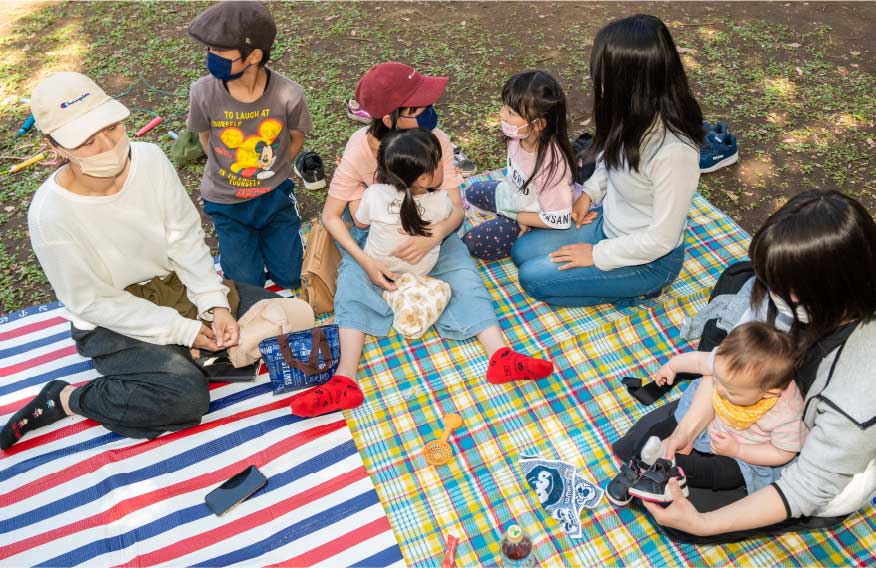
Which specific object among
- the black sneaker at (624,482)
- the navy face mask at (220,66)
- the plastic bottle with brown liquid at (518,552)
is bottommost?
the plastic bottle with brown liquid at (518,552)

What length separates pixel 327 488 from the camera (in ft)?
10.2

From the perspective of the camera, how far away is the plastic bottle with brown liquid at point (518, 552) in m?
2.73

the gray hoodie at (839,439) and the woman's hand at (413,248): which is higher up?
the gray hoodie at (839,439)

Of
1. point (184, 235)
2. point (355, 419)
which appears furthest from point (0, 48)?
point (355, 419)

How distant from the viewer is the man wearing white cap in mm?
2992

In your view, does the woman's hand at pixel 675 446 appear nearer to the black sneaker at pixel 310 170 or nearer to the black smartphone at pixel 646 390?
the black smartphone at pixel 646 390

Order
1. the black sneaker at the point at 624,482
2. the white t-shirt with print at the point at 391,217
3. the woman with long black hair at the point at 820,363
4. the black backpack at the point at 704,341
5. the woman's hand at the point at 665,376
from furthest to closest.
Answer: the white t-shirt with print at the point at 391,217 < the black backpack at the point at 704,341 < the woman's hand at the point at 665,376 < the black sneaker at the point at 624,482 < the woman with long black hair at the point at 820,363

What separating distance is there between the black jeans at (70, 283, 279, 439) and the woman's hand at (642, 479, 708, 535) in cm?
223

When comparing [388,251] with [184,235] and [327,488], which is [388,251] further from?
[327,488]

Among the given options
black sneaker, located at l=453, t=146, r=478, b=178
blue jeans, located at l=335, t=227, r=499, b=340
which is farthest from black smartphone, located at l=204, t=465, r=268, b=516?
black sneaker, located at l=453, t=146, r=478, b=178

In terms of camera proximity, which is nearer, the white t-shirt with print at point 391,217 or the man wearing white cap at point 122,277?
the man wearing white cap at point 122,277

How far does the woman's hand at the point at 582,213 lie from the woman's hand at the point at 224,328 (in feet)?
6.92

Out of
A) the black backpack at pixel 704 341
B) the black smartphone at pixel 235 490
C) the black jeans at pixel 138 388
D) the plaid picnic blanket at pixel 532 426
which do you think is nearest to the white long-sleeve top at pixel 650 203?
the black backpack at pixel 704 341

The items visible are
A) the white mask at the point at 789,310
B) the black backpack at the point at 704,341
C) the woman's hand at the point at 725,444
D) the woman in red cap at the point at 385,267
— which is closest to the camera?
the white mask at the point at 789,310
